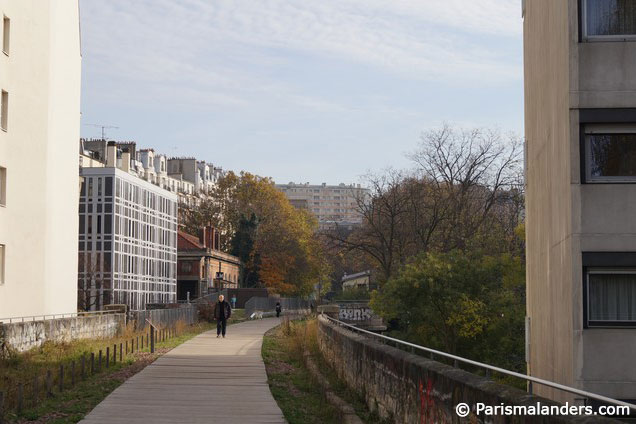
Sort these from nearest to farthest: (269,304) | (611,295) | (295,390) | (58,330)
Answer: (611,295) → (295,390) → (58,330) → (269,304)

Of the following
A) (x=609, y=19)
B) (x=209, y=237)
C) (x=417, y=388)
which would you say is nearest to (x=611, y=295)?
(x=609, y=19)

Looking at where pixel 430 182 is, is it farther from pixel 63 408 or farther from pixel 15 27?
pixel 63 408

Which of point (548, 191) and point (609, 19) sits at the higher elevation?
point (609, 19)

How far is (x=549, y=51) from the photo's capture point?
→ 20109 mm

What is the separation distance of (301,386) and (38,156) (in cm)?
2064

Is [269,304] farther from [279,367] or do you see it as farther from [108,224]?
[279,367]

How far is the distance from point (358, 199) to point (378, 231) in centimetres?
368

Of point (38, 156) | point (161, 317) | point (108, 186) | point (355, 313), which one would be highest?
point (108, 186)

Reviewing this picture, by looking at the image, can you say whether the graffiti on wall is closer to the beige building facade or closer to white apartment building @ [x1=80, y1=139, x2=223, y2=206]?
white apartment building @ [x1=80, y1=139, x2=223, y2=206]

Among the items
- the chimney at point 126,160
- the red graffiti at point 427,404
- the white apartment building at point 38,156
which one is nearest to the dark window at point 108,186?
the chimney at point 126,160

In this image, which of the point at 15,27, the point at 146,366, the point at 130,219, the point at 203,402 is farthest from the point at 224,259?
the point at 203,402

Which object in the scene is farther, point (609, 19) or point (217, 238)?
point (217, 238)

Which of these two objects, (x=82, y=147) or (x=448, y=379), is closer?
(x=448, y=379)

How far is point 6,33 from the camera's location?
3359cm
